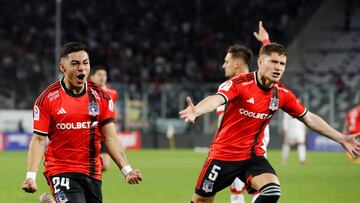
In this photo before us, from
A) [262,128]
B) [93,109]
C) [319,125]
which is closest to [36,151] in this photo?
[93,109]

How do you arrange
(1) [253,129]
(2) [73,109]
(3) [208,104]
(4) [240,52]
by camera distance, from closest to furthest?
(2) [73,109] → (3) [208,104] → (1) [253,129] → (4) [240,52]

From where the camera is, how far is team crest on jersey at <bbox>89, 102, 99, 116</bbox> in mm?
8789

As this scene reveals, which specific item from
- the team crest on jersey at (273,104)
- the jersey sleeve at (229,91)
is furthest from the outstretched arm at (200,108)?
the team crest on jersey at (273,104)

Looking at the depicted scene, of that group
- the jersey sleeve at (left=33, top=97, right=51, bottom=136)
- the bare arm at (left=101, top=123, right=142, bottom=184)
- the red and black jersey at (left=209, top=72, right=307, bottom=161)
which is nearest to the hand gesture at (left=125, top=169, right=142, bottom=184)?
the bare arm at (left=101, top=123, right=142, bottom=184)

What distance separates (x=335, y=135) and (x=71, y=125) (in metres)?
3.22

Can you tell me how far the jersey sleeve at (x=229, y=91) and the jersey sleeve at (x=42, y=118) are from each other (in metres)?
2.00

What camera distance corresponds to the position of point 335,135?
32.9 ft

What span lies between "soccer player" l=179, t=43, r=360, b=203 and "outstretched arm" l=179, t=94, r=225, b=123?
39cm

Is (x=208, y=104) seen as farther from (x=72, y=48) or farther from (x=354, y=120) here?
(x=354, y=120)

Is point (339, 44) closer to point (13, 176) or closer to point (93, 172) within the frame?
point (13, 176)

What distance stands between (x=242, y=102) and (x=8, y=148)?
3147 cm

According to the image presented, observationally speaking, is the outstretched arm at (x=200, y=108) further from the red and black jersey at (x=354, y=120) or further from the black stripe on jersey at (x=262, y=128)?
the red and black jersey at (x=354, y=120)

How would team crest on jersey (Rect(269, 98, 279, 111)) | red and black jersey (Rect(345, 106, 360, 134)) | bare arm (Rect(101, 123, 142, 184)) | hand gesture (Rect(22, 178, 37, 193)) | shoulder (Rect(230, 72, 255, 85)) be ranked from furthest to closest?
red and black jersey (Rect(345, 106, 360, 134))
team crest on jersey (Rect(269, 98, 279, 111))
shoulder (Rect(230, 72, 255, 85))
bare arm (Rect(101, 123, 142, 184))
hand gesture (Rect(22, 178, 37, 193))

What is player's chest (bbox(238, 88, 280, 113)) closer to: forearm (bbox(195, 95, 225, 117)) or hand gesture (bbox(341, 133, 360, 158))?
forearm (bbox(195, 95, 225, 117))
